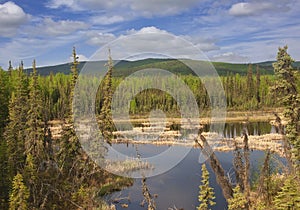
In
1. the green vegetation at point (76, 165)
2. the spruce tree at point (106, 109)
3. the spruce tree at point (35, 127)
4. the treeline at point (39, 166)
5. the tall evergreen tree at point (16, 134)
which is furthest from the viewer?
the spruce tree at point (106, 109)

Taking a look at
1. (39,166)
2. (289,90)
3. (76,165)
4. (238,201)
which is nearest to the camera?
(238,201)

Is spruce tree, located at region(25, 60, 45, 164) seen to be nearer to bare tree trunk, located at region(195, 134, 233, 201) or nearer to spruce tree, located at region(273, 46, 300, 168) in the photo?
spruce tree, located at region(273, 46, 300, 168)

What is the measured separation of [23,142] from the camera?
30.2 metres

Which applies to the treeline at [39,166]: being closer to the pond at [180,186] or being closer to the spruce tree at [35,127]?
the spruce tree at [35,127]

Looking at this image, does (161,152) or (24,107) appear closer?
(24,107)

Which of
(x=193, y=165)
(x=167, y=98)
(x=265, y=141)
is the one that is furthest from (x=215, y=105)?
(x=193, y=165)

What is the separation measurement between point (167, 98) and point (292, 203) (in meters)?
83.6

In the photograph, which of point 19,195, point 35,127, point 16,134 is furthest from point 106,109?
point 19,195

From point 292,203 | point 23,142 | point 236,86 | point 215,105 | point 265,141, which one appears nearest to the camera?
point 292,203

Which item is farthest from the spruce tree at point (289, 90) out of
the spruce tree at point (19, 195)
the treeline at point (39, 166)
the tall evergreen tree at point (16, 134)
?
the tall evergreen tree at point (16, 134)

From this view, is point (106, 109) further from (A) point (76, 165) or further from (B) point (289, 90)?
(B) point (289, 90)

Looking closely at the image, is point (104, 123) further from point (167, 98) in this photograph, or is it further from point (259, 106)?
point (259, 106)

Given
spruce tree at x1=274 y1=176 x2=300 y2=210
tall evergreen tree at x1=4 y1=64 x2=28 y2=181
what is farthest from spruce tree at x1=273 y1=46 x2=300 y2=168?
tall evergreen tree at x1=4 y1=64 x2=28 y2=181

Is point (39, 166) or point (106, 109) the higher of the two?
point (106, 109)
